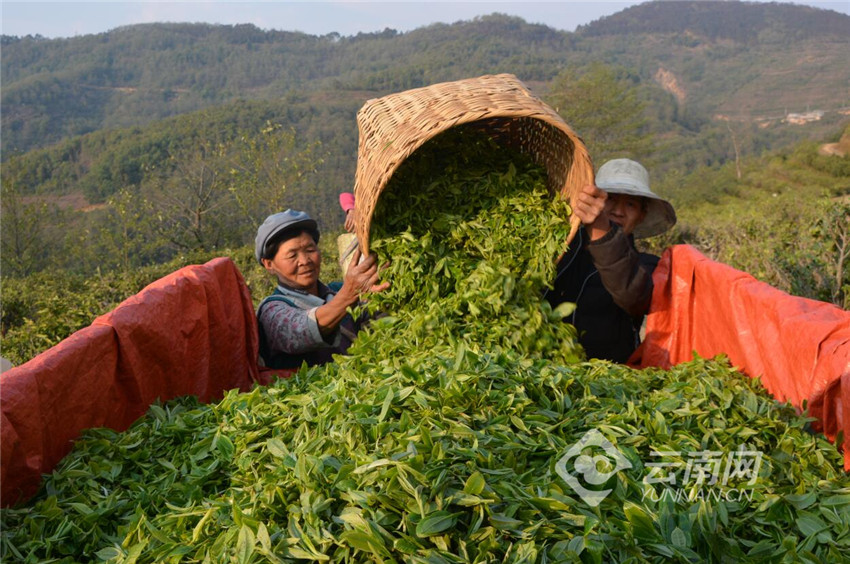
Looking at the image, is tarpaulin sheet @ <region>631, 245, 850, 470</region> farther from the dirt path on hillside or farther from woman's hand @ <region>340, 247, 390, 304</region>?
the dirt path on hillside

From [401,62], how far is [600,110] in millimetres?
85273

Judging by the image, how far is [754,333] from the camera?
2.59m

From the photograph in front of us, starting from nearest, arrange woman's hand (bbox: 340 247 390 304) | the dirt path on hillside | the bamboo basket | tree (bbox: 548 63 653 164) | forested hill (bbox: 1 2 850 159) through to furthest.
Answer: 1. the bamboo basket
2. woman's hand (bbox: 340 247 390 304)
3. the dirt path on hillside
4. tree (bbox: 548 63 653 164)
5. forested hill (bbox: 1 2 850 159)

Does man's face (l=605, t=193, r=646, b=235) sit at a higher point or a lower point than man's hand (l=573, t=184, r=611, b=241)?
lower

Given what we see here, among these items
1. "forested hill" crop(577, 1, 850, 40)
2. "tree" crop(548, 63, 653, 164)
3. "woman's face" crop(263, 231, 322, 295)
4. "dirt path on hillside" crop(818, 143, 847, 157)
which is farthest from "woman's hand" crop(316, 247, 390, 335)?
"forested hill" crop(577, 1, 850, 40)

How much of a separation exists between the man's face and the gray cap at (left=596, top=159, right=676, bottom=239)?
0.06 metres

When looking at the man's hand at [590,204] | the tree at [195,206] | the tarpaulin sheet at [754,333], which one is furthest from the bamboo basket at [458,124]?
the tree at [195,206]

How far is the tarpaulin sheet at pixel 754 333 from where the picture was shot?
2100mm

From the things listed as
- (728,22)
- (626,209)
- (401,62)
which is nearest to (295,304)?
(626,209)

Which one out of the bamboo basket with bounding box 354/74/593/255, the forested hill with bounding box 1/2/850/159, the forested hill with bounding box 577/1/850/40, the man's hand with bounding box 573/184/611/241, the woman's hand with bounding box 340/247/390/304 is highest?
the forested hill with bounding box 577/1/850/40

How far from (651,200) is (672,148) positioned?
7883cm

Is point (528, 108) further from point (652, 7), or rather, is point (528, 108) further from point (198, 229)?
point (652, 7)

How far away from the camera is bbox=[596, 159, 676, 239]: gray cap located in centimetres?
311

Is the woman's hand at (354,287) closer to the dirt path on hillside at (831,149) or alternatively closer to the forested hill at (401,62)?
the dirt path on hillside at (831,149)
